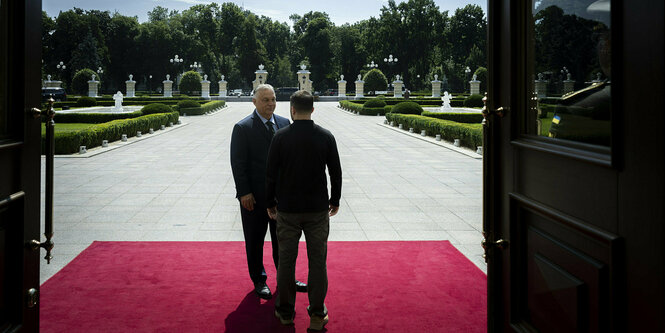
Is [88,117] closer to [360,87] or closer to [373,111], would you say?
[373,111]

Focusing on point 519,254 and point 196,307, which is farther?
point 196,307

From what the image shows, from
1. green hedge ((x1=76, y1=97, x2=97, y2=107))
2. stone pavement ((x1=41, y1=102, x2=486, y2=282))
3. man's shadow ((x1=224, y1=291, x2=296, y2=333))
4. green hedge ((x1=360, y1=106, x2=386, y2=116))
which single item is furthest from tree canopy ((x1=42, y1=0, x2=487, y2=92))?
man's shadow ((x1=224, y1=291, x2=296, y2=333))

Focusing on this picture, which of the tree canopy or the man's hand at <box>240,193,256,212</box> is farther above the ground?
the tree canopy

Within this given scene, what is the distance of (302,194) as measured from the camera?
3693 millimetres

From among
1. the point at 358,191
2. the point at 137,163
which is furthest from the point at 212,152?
the point at 358,191

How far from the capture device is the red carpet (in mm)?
3895

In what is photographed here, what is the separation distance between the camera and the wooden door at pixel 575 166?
70.4 inches

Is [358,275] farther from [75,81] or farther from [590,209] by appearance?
[75,81]

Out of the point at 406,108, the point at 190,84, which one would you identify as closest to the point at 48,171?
the point at 406,108

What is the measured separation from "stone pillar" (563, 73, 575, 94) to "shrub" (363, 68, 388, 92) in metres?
53.6

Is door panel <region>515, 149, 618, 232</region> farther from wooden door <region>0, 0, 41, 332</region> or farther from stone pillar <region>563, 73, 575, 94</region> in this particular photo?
wooden door <region>0, 0, 41, 332</region>

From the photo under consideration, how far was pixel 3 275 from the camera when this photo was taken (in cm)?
264

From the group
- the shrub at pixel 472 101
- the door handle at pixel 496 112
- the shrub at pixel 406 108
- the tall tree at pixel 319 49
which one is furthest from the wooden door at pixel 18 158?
the tall tree at pixel 319 49

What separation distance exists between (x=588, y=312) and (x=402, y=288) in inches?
99.1
